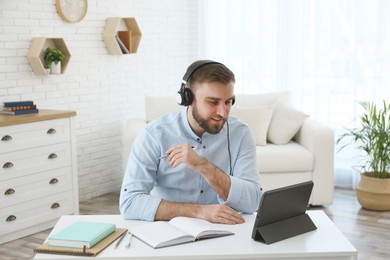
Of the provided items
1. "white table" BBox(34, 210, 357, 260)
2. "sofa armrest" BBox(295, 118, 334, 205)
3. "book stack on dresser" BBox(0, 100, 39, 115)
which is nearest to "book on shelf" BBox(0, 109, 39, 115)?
"book stack on dresser" BBox(0, 100, 39, 115)

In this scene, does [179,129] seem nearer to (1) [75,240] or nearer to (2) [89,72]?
(1) [75,240]

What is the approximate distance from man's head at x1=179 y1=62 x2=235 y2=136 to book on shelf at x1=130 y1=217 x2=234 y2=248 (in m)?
0.40

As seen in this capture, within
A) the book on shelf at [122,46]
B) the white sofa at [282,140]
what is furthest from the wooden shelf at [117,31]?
the white sofa at [282,140]

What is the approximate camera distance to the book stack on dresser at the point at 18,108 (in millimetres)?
4129

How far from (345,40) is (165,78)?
1834 millimetres

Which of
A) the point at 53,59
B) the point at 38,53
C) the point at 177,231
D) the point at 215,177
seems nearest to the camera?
the point at 177,231

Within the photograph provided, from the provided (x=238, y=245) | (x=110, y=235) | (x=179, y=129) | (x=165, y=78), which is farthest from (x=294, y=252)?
(x=165, y=78)

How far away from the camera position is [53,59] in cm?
458

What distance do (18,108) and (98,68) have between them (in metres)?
1.18

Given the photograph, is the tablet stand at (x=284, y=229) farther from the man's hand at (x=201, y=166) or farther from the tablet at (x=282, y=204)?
the man's hand at (x=201, y=166)

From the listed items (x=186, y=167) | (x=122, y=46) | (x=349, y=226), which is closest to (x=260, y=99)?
(x=122, y=46)

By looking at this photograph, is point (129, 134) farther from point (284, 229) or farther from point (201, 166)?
point (284, 229)

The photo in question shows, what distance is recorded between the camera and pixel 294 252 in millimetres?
1809

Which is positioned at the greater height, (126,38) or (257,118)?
(126,38)
